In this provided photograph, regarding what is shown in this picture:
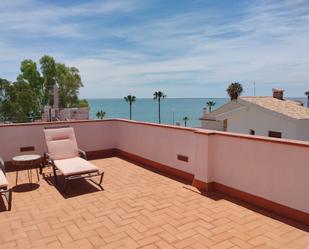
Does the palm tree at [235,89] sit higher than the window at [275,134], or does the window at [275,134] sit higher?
the palm tree at [235,89]

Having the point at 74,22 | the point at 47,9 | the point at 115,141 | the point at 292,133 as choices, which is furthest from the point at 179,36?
the point at 115,141

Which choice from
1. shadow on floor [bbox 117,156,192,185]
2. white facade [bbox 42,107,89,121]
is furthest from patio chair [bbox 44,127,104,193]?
white facade [bbox 42,107,89,121]

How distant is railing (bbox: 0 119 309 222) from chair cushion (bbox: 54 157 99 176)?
1859 millimetres

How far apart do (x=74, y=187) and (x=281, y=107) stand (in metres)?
16.8

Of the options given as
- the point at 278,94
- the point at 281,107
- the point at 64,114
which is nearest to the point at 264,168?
the point at 281,107

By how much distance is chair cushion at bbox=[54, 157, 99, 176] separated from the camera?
18.2 ft

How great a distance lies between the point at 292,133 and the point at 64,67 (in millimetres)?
38909

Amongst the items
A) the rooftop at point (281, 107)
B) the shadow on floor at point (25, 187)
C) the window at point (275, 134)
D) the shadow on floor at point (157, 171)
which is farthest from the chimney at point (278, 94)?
the shadow on floor at point (25, 187)

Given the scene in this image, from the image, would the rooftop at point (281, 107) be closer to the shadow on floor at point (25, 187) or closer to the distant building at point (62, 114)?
the distant building at point (62, 114)

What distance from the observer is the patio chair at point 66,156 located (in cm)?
574

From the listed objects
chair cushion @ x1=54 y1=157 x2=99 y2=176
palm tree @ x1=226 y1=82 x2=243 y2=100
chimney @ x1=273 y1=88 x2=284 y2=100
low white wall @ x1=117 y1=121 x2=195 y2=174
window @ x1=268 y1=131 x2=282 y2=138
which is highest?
palm tree @ x1=226 y1=82 x2=243 y2=100

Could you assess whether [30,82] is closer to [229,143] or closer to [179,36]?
[179,36]

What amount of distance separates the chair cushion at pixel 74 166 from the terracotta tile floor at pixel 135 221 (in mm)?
424

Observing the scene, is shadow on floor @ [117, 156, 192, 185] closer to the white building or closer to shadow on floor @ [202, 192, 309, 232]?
shadow on floor @ [202, 192, 309, 232]
